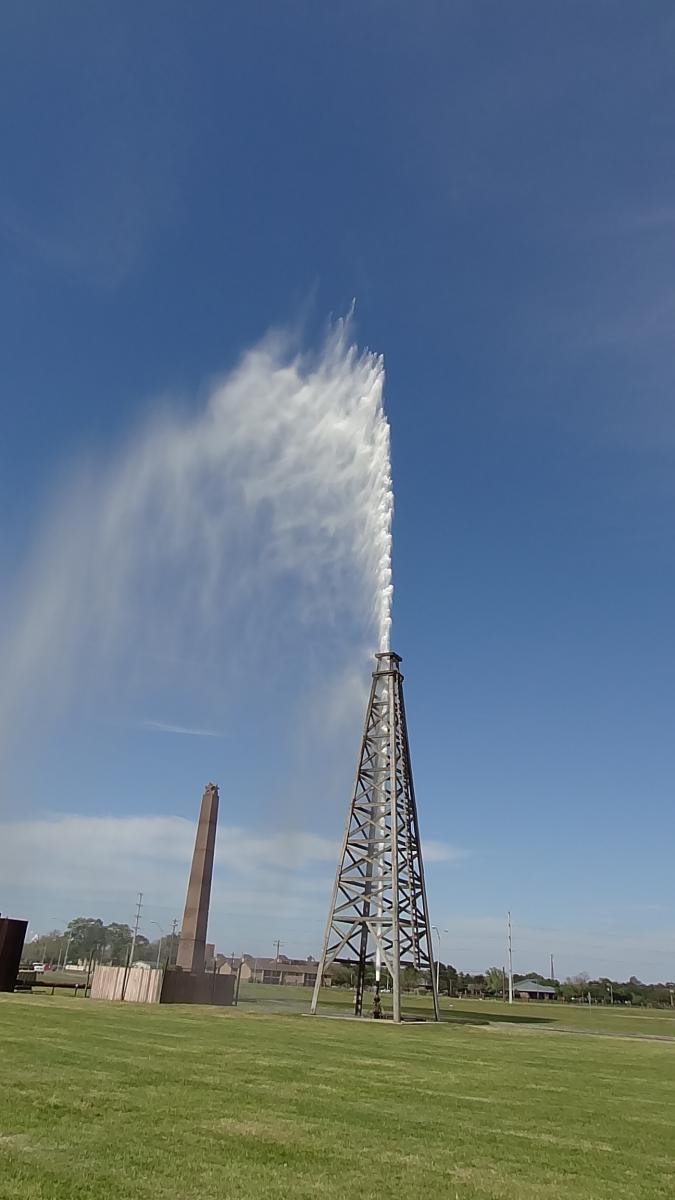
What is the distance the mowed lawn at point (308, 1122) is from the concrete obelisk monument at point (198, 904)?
125 feet

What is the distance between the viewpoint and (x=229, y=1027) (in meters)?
28.2

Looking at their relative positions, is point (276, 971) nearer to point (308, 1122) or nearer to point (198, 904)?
point (198, 904)

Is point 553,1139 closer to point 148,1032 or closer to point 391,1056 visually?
point 391,1056

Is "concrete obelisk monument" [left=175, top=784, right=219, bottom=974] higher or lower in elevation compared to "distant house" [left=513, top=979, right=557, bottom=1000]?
higher

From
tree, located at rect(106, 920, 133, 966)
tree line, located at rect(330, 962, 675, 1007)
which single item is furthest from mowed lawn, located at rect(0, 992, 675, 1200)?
tree, located at rect(106, 920, 133, 966)

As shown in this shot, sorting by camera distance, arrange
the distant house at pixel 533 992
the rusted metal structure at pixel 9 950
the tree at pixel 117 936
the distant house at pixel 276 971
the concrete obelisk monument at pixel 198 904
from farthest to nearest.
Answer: the tree at pixel 117 936
the distant house at pixel 533 992
the distant house at pixel 276 971
the concrete obelisk monument at pixel 198 904
the rusted metal structure at pixel 9 950

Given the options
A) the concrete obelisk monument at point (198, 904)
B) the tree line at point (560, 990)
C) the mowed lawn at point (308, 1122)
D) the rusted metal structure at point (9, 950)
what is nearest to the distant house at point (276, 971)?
the tree line at point (560, 990)

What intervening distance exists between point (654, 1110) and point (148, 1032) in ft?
49.9

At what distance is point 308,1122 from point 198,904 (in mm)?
52248

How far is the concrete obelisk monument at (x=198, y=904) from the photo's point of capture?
192ft

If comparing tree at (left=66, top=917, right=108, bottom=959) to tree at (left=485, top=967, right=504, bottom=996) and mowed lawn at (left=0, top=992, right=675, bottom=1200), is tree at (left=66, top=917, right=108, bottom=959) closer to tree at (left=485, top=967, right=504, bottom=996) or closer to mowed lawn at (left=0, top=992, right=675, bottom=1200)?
tree at (left=485, top=967, right=504, bottom=996)

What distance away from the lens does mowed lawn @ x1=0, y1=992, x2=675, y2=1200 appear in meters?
7.98

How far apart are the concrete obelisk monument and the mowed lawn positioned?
1494 inches

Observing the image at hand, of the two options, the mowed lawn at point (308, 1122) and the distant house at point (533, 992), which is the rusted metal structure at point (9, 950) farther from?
the distant house at point (533, 992)
